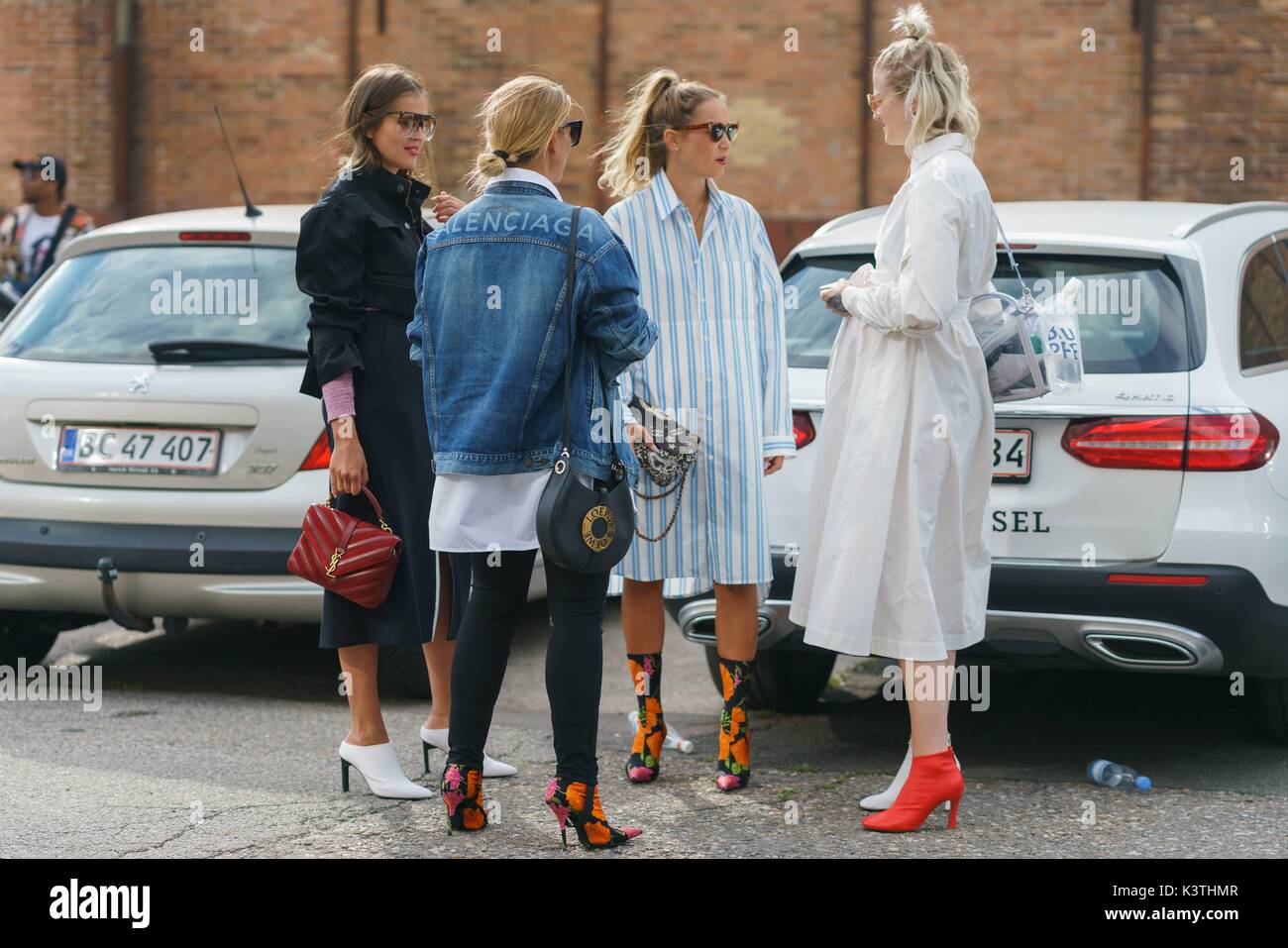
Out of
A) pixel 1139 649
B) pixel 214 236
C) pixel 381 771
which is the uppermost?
pixel 214 236

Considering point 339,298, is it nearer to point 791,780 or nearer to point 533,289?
point 533,289

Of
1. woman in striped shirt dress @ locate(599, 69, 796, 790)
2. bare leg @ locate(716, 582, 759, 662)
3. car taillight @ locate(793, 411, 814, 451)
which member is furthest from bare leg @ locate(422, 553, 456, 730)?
car taillight @ locate(793, 411, 814, 451)

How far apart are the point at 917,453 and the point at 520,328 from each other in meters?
1.07

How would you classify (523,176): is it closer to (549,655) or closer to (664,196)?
(664,196)

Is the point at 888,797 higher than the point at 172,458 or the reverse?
the reverse

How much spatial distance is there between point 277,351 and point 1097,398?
8.87 feet

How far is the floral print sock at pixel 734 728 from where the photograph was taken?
4.58m

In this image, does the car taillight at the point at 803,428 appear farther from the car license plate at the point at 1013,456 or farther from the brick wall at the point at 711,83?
the brick wall at the point at 711,83

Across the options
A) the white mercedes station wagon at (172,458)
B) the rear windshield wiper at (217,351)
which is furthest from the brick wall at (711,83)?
the rear windshield wiper at (217,351)

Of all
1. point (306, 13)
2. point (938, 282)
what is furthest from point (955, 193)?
point (306, 13)

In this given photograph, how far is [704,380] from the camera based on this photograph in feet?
15.0

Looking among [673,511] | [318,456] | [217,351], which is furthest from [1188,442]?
[217,351]

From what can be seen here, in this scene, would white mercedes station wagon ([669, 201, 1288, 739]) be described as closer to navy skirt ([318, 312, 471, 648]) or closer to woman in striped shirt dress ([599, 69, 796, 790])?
woman in striped shirt dress ([599, 69, 796, 790])

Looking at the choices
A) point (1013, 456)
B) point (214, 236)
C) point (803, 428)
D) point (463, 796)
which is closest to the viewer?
point (463, 796)
